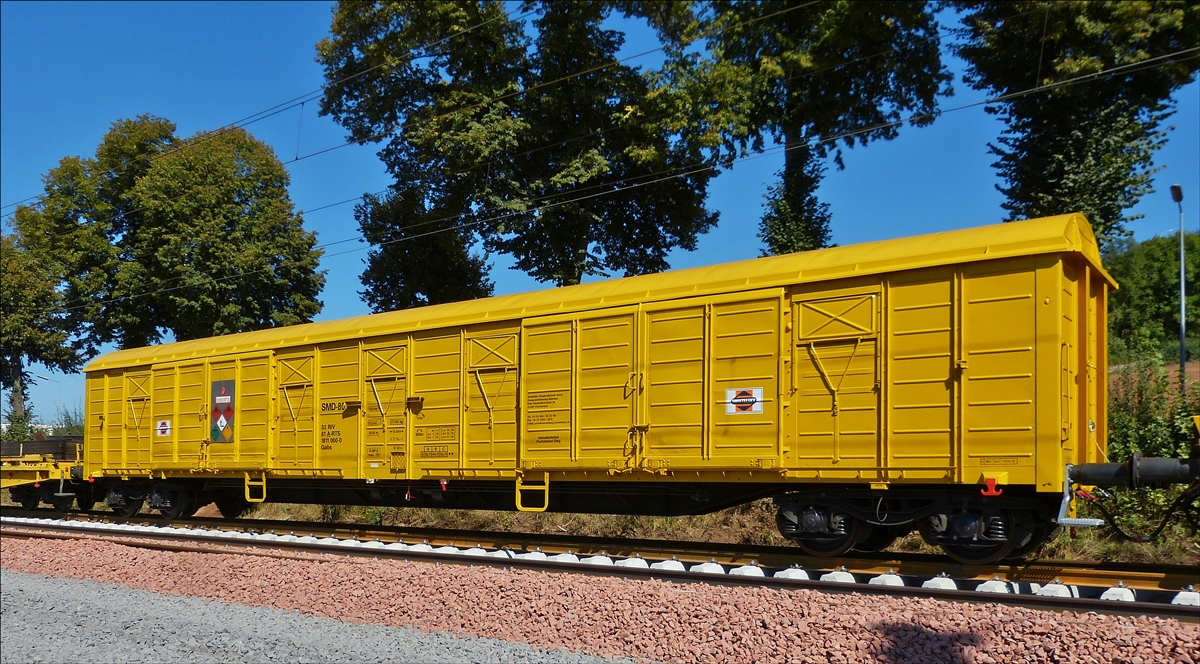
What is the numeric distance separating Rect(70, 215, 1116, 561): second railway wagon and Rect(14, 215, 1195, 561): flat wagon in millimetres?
24

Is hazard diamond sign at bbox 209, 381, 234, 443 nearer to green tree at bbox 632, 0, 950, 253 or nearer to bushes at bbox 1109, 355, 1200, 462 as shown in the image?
green tree at bbox 632, 0, 950, 253

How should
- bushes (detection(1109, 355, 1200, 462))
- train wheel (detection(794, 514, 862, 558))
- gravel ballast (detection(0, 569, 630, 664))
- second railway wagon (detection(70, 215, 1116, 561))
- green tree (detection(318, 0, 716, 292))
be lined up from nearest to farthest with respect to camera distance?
gravel ballast (detection(0, 569, 630, 664)) < second railway wagon (detection(70, 215, 1116, 561)) < train wheel (detection(794, 514, 862, 558)) < bushes (detection(1109, 355, 1200, 462)) < green tree (detection(318, 0, 716, 292))

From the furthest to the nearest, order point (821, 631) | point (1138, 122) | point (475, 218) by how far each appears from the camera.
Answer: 1. point (475, 218)
2. point (1138, 122)
3. point (821, 631)

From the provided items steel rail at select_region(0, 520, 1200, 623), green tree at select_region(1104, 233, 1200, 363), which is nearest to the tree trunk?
steel rail at select_region(0, 520, 1200, 623)

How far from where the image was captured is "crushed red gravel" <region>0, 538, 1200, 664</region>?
5.80 metres

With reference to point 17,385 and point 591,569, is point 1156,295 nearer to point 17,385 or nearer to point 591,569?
point 591,569

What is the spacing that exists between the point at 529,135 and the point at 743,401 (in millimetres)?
12962

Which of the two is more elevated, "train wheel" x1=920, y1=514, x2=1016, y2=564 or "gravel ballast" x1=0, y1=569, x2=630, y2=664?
"train wheel" x1=920, y1=514, x2=1016, y2=564

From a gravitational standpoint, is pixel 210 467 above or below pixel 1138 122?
below

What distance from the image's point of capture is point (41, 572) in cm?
1188

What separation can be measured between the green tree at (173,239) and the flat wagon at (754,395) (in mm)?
13913

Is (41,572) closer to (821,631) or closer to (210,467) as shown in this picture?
(210,467)

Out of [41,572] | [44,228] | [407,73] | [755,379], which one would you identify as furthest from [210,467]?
[44,228]

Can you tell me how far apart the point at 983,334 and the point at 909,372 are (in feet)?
2.66
